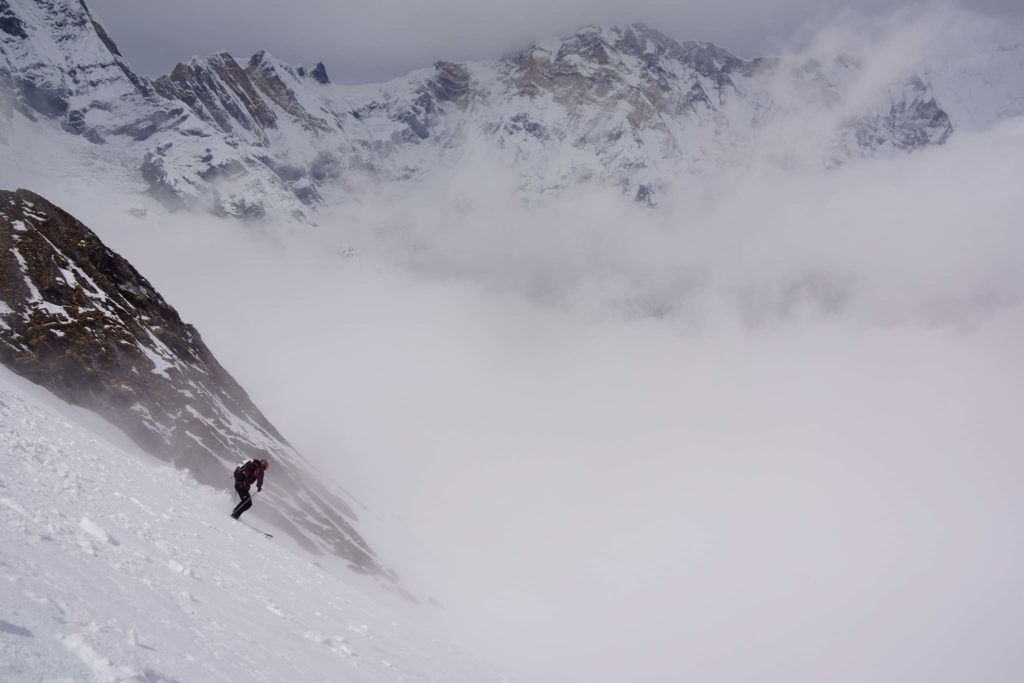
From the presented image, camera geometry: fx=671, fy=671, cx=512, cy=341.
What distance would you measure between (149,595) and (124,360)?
136 feet

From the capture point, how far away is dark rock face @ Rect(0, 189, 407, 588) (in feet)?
127

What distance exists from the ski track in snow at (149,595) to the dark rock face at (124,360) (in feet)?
71.2

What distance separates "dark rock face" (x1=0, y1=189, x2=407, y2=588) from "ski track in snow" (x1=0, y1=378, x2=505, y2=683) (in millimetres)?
21692

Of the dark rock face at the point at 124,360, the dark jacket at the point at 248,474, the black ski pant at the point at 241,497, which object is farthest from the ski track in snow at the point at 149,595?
the dark rock face at the point at 124,360

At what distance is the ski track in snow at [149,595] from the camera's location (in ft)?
20.7

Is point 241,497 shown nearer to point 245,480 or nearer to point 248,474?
point 245,480

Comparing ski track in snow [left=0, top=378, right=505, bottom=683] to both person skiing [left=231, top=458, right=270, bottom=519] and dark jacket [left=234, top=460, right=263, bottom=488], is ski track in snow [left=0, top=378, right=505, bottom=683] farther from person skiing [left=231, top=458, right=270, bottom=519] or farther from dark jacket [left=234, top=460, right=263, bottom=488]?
dark jacket [left=234, top=460, right=263, bottom=488]

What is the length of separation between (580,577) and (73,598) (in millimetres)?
152149

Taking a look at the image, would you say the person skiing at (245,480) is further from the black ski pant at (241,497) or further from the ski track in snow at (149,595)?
the ski track in snow at (149,595)

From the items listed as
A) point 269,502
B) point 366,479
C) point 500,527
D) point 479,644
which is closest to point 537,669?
point 479,644

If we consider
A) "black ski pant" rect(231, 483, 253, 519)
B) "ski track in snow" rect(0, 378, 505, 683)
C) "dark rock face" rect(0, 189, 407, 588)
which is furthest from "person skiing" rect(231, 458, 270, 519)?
"dark rock face" rect(0, 189, 407, 588)

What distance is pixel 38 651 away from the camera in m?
5.55

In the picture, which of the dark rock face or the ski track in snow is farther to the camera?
the dark rock face

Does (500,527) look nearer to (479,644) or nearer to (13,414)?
(479,644)
